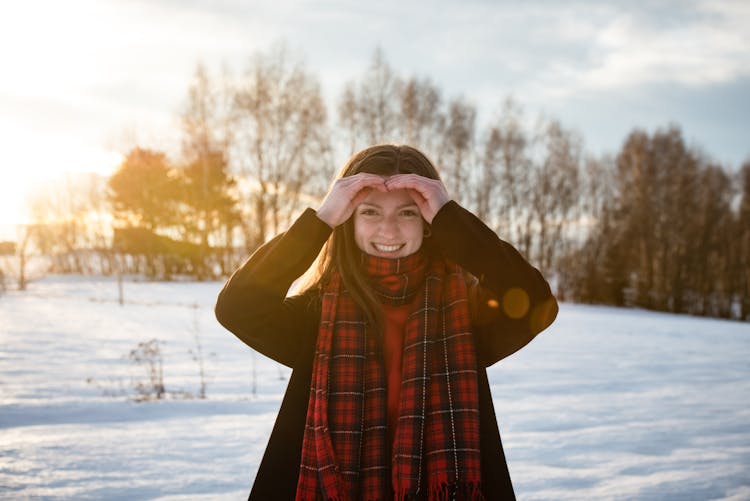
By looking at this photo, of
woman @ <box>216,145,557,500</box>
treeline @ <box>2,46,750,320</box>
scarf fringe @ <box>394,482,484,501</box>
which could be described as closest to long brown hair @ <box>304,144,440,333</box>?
woman @ <box>216,145,557,500</box>

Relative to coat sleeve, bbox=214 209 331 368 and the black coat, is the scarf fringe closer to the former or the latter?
the black coat

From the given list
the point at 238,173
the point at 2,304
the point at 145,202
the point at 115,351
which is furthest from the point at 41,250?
the point at 115,351

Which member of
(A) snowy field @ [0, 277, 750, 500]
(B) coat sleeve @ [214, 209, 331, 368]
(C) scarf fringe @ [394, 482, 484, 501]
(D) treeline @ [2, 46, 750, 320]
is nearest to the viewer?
(C) scarf fringe @ [394, 482, 484, 501]

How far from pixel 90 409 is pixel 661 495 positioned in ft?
15.8

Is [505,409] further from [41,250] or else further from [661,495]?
[41,250]

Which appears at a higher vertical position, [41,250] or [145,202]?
[145,202]

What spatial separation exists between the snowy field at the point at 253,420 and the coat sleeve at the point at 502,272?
192 centimetres

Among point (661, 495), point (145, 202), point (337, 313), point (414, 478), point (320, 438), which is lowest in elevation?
point (661, 495)

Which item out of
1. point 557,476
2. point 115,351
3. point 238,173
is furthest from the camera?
point 238,173

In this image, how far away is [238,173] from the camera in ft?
84.7

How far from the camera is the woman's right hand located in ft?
5.82

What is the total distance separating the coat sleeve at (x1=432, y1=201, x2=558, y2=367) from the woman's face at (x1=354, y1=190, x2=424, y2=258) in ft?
0.36

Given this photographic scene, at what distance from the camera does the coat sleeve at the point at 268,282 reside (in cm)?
180

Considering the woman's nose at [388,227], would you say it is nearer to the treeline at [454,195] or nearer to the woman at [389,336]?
the woman at [389,336]
